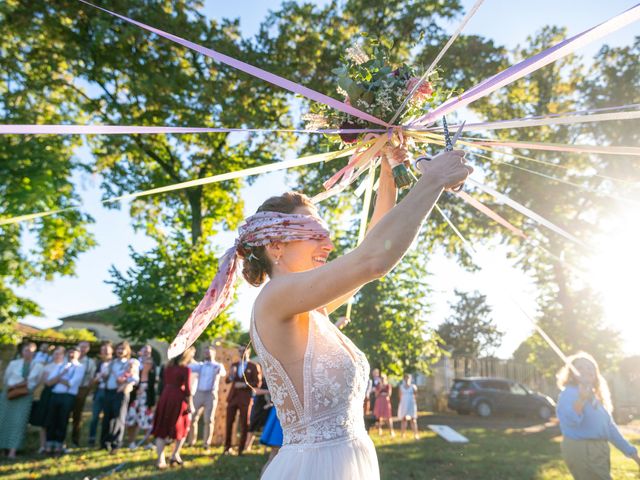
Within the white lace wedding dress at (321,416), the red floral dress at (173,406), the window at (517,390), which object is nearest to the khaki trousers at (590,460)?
the white lace wedding dress at (321,416)

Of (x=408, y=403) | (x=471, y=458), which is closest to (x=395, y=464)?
(x=471, y=458)

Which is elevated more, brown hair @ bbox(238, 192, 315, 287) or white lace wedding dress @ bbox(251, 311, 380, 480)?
brown hair @ bbox(238, 192, 315, 287)

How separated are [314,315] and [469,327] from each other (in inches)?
2319

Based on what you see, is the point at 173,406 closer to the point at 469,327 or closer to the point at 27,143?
the point at 27,143

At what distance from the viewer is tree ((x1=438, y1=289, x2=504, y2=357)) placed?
57062 mm

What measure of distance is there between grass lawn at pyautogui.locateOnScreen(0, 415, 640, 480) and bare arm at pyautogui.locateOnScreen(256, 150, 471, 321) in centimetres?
659

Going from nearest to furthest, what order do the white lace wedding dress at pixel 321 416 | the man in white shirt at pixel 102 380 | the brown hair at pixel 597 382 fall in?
the white lace wedding dress at pixel 321 416 → the brown hair at pixel 597 382 → the man in white shirt at pixel 102 380

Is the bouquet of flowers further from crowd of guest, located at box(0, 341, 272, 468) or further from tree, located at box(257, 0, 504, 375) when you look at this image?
tree, located at box(257, 0, 504, 375)

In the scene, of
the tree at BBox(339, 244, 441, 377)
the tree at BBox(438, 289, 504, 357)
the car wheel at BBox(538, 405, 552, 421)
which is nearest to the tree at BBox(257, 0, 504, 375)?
the tree at BBox(339, 244, 441, 377)

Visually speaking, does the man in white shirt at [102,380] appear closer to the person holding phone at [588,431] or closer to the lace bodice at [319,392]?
the person holding phone at [588,431]

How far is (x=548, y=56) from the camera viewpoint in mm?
1942

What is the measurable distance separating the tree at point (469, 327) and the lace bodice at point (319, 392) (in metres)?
57.0

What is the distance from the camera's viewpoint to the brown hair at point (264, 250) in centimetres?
201

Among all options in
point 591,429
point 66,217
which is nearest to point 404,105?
point 591,429
